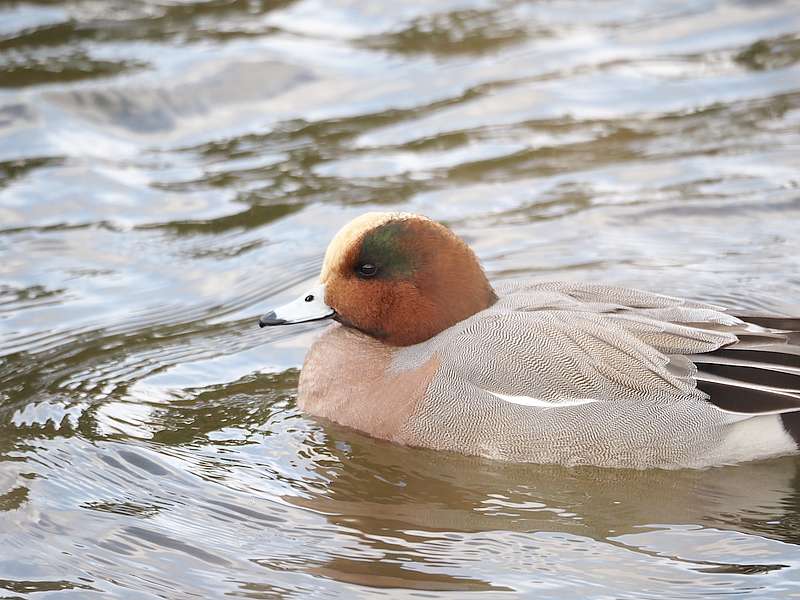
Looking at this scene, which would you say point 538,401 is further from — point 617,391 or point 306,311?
point 306,311

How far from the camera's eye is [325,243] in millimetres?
8133

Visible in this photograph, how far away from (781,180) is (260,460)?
14.2ft

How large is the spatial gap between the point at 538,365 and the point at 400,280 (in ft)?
2.70

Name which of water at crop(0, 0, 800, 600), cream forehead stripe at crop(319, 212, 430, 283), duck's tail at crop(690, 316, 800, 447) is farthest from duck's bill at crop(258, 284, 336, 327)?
duck's tail at crop(690, 316, 800, 447)

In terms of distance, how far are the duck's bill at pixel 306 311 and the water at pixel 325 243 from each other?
0.48 m

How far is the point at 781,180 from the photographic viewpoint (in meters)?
8.39

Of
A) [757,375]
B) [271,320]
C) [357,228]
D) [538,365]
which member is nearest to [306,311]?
[271,320]

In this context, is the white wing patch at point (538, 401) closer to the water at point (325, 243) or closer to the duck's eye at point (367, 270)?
the water at point (325, 243)

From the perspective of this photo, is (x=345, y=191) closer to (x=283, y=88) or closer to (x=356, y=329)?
(x=283, y=88)

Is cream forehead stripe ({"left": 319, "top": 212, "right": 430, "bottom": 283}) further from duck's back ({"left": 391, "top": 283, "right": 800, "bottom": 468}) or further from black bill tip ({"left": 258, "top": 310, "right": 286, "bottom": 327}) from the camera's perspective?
duck's back ({"left": 391, "top": 283, "right": 800, "bottom": 468})

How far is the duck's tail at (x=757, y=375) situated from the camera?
542 cm

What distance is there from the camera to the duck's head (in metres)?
5.96

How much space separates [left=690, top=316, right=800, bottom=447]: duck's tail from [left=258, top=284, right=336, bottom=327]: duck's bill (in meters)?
1.71

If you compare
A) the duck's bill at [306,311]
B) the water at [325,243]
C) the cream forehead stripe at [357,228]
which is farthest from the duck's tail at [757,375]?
the duck's bill at [306,311]
